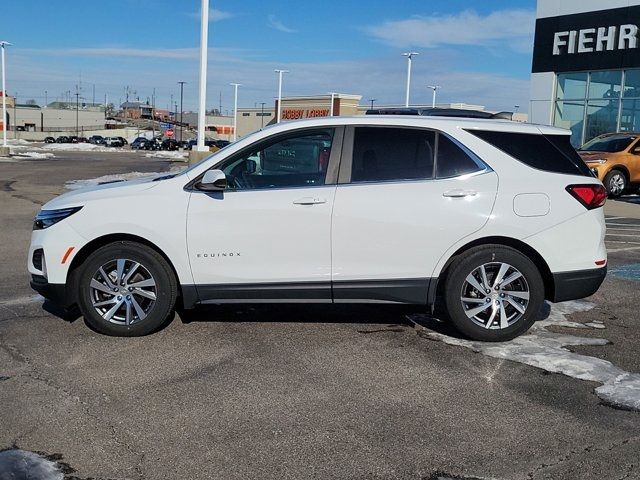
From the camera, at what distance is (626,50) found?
2372cm

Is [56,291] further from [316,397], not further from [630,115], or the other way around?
[630,115]

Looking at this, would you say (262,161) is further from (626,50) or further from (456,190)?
(626,50)

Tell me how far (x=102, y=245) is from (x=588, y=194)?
406cm

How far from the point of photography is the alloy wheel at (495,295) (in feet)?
18.4

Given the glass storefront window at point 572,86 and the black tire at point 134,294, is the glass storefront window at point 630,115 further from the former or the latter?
the black tire at point 134,294

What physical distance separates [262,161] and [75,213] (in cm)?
160

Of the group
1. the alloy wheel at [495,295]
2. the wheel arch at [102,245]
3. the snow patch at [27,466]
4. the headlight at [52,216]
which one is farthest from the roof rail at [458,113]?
the snow patch at [27,466]

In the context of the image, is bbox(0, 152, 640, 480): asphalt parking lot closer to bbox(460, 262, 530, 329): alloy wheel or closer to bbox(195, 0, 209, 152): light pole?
bbox(460, 262, 530, 329): alloy wheel

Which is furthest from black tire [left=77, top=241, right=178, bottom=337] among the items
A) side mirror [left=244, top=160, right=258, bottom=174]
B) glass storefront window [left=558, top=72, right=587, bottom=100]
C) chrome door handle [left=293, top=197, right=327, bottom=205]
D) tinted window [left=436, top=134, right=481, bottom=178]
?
glass storefront window [left=558, top=72, right=587, bottom=100]

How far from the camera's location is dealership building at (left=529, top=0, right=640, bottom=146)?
23875mm

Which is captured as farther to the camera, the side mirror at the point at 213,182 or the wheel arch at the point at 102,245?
the wheel arch at the point at 102,245

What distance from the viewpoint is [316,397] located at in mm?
4547

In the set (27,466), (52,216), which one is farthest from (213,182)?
(27,466)

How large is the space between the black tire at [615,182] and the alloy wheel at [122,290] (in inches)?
629
